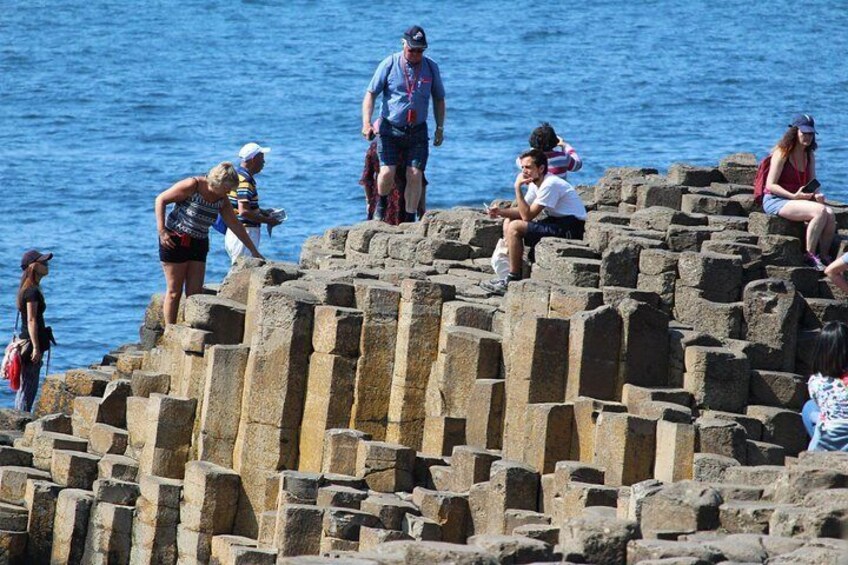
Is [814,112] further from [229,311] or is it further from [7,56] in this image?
[229,311]

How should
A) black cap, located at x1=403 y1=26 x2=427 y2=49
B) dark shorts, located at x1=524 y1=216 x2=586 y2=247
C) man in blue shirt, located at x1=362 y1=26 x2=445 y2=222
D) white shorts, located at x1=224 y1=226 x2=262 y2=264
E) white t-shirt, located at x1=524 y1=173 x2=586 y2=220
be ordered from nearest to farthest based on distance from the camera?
white t-shirt, located at x1=524 y1=173 x2=586 y2=220
dark shorts, located at x1=524 y1=216 x2=586 y2=247
white shorts, located at x1=224 y1=226 x2=262 y2=264
black cap, located at x1=403 y1=26 x2=427 y2=49
man in blue shirt, located at x1=362 y1=26 x2=445 y2=222

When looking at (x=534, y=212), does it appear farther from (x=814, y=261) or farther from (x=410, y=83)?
(x=410, y=83)

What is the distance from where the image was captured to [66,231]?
5428cm

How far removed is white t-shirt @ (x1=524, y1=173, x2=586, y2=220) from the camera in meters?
21.0

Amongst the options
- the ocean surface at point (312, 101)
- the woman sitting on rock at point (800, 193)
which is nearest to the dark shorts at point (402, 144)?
the woman sitting on rock at point (800, 193)

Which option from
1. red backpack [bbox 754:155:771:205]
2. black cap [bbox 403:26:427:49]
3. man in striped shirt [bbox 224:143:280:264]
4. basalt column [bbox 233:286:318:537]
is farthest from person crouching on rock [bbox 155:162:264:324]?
red backpack [bbox 754:155:771:205]

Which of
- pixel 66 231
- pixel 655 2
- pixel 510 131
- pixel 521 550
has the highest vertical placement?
pixel 655 2

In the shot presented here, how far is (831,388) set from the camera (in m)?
17.4

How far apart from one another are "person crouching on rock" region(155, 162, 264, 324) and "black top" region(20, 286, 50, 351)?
2.40 m

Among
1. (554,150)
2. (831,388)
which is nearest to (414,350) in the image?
(554,150)

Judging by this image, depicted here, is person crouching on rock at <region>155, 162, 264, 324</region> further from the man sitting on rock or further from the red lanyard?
the red lanyard

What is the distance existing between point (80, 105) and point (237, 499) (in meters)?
57.3

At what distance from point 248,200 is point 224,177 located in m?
1.70

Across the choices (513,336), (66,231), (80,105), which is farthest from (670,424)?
(80,105)
